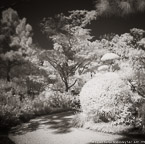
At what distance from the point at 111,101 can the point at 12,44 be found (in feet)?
30.3

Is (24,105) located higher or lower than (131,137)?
higher

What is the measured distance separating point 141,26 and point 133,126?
19.1 ft

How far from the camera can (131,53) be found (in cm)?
1352

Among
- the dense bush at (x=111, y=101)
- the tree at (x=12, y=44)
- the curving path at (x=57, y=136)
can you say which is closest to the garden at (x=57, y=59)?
the tree at (x=12, y=44)

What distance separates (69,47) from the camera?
40.7 feet

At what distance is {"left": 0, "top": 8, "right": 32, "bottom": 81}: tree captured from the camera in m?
11.6

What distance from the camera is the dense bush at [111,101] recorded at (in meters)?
4.98

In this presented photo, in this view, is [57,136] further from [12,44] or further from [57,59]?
A: [12,44]

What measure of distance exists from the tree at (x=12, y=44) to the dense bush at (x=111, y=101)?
7.50 metres

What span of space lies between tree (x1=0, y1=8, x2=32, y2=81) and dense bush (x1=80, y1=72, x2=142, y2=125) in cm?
750

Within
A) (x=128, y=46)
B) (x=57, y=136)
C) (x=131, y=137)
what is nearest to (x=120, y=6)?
(x=131, y=137)

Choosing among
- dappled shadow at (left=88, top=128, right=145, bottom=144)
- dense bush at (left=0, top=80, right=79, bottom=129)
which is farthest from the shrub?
dappled shadow at (left=88, top=128, right=145, bottom=144)

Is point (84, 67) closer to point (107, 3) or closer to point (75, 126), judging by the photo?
point (107, 3)

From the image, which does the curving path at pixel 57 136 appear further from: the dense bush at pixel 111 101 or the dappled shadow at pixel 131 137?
the dense bush at pixel 111 101
